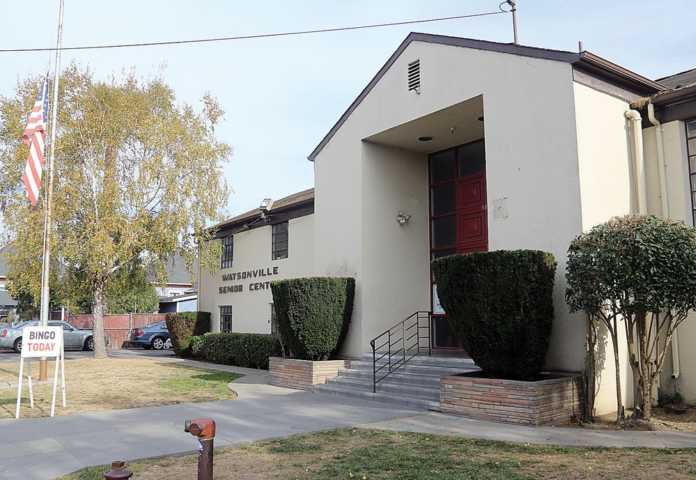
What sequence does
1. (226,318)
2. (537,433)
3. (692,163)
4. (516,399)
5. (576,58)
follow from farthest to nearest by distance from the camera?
(226,318) → (692,163) → (576,58) → (516,399) → (537,433)

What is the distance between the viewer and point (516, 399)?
8633 millimetres

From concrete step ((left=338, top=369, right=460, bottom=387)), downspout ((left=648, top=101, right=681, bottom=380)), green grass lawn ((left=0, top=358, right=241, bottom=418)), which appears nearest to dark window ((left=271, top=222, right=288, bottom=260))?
green grass lawn ((left=0, top=358, right=241, bottom=418))

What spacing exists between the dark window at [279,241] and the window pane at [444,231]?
5.57 m

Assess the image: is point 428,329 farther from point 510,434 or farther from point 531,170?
point 510,434

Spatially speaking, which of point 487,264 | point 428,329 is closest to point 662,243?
point 487,264

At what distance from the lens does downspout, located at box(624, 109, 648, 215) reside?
10.5m

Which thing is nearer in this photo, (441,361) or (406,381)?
(406,381)

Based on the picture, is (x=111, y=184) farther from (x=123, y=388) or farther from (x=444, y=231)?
(x=444, y=231)

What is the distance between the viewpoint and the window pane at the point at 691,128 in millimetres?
10297

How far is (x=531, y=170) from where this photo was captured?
10.4m

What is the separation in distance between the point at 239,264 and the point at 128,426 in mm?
12422

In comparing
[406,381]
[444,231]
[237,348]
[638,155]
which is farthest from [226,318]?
[638,155]

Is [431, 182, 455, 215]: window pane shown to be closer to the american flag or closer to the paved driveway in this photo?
the paved driveway

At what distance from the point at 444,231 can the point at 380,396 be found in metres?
4.93
